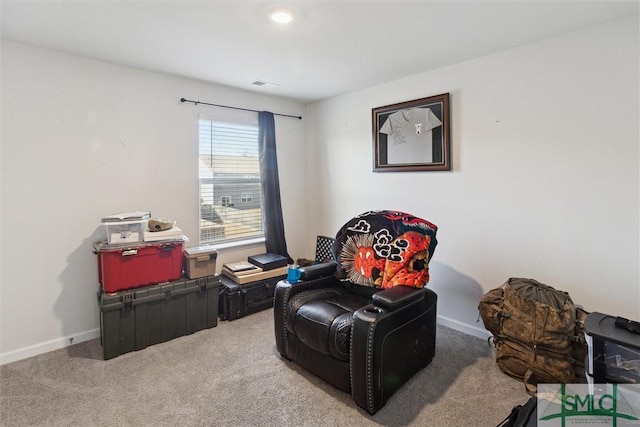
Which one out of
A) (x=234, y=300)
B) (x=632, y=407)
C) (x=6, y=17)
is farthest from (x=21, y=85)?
(x=632, y=407)

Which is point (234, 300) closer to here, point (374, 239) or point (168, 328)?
point (168, 328)

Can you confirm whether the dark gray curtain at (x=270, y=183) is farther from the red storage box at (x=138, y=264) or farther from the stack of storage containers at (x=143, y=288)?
the red storage box at (x=138, y=264)

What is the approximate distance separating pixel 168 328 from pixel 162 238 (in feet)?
2.54

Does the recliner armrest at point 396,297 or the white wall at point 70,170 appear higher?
the white wall at point 70,170

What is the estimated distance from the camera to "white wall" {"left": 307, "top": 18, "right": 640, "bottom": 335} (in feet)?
7.04

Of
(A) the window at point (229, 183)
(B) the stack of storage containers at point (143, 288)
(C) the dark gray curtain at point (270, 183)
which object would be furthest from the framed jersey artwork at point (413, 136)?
(B) the stack of storage containers at point (143, 288)

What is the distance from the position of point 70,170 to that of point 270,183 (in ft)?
6.21

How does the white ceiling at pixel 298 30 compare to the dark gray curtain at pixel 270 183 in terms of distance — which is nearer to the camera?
the white ceiling at pixel 298 30

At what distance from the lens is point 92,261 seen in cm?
282

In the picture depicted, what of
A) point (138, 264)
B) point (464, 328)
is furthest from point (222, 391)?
point (464, 328)

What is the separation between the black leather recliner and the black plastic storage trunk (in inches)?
34.5

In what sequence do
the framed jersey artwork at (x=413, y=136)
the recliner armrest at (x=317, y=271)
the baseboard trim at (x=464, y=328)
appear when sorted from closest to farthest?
the recliner armrest at (x=317, y=271)
the baseboard trim at (x=464, y=328)
the framed jersey artwork at (x=413, y=136)
